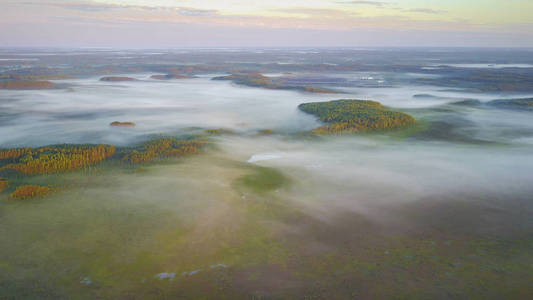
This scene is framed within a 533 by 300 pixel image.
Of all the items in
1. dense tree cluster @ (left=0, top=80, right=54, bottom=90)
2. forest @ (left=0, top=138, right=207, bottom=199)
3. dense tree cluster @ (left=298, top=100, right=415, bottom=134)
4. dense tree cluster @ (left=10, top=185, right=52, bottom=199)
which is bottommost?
dense tree cluster @ (left=10, top=185, right=52, bottom=199)

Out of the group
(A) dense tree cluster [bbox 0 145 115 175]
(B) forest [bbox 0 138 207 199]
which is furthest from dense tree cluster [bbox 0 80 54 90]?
(A) dense tree cluster [bbox 0 145 115 175]

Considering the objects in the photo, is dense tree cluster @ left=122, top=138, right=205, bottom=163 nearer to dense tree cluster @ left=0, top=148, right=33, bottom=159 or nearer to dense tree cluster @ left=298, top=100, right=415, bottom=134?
dense tree cluster @ left=0, top=148, right=33, bottom=159

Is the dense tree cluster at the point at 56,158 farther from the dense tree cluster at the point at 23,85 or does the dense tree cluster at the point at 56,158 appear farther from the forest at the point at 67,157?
the dense tree cluster at the point at 23,85

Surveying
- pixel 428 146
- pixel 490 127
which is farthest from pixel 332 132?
pixel 490 127

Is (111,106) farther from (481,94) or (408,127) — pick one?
(481,94)

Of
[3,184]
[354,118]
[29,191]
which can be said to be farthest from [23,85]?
[354,118]

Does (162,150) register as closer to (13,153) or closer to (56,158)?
(56,158)
